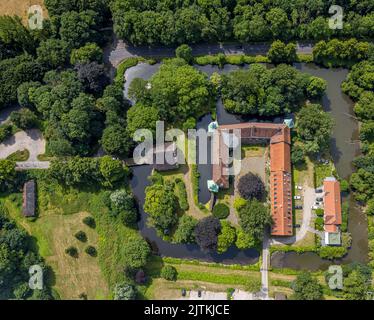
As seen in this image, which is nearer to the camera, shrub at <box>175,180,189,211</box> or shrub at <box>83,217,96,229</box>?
shrub at <box>83,217,96,229</box>

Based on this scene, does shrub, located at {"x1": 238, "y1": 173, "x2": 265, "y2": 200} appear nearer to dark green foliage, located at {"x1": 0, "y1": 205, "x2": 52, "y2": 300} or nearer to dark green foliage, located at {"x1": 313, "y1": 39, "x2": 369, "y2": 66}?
dark green foliage, located at {"x1": 313, "y1": 39, "x2": 369, "y2": 66}

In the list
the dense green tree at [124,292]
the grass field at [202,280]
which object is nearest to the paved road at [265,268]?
the grass field at [202,280]

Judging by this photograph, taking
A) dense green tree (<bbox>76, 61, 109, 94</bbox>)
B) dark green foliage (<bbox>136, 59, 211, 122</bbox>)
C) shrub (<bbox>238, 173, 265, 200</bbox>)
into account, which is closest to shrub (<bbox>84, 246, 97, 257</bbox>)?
dark green foliage (<bbox>136, 59, 211, 122</bbox>)

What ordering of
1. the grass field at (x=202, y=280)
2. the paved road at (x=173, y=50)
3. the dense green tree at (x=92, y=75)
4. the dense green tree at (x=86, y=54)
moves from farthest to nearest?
1. the paved road at (x=173, y=50)
2. the dense green tree at (x=86, y=54)
3. the dense green tree at (x=92, y=75)
4. the grass field at (x=202, y=280)

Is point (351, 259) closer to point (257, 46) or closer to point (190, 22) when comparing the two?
point (257, 46)

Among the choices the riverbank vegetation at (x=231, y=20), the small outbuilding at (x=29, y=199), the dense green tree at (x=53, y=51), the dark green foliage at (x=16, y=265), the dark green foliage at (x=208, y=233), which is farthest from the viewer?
the dense green tree at (x=53, y=51)

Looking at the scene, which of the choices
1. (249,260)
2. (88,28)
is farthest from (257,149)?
(88,28)

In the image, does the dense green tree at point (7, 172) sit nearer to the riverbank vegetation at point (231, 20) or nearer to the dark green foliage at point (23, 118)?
the dark green foliage at point (23, 118)
